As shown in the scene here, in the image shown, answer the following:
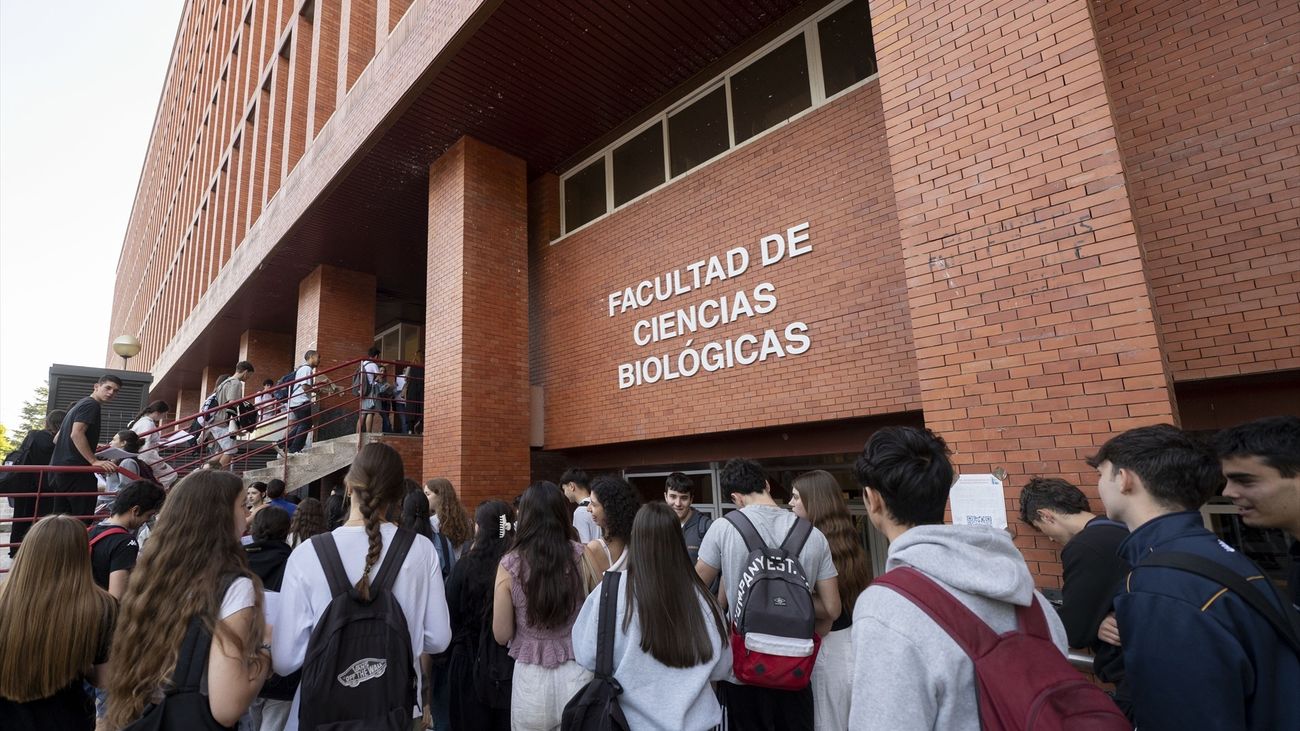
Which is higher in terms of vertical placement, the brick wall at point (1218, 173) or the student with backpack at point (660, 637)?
the brick wall at point (1218, 173)

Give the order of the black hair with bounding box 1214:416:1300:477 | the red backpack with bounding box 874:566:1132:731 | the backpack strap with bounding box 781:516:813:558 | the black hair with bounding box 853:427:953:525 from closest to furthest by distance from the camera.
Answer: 1. the red backpack with bounding box 874:566:1132:731
2. the black hair with bounding box 853:427:953:525
3. the black hair with bounding box 1214:416:1300:477
4. the backpack strap with bounding box 781:516:813:558

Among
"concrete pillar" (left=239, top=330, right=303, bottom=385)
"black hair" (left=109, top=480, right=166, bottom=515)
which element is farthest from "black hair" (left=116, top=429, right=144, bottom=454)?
"concrete pillar" (left=239, top=330, right=303, bottom=385)

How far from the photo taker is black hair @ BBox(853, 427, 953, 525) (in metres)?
1.59

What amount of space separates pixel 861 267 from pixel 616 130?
4986mm

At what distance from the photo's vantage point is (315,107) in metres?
12.2

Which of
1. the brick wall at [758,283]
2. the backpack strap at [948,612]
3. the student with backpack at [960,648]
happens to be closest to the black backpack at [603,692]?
the student with backpack at [960,648]

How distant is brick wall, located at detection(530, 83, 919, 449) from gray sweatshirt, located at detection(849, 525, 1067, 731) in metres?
4.54

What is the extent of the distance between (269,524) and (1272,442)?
4.46 metres

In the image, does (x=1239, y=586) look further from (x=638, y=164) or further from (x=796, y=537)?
(x=638, y=164)

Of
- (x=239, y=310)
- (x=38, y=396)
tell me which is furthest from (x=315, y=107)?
(x=38, y=396)

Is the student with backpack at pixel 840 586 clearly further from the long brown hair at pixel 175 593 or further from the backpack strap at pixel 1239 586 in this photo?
the long brown hair at pixel 175 593

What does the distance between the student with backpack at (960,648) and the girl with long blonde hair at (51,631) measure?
7.99ft

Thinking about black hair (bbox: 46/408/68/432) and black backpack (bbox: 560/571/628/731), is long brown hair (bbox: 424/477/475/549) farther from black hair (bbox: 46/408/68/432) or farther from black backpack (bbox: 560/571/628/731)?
black hair (bbox: 46/408/68/432)

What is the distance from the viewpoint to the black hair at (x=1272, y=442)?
210cm
